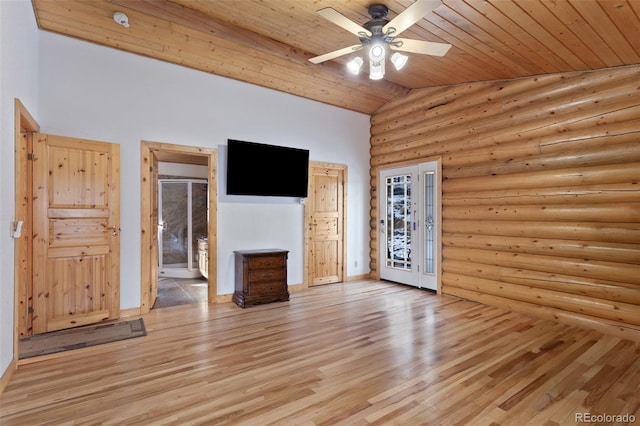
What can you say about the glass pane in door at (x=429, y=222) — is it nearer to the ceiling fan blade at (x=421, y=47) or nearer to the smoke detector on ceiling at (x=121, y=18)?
the ceiling fan blade at (x=421, y=47)

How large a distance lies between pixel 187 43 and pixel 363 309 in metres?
3.97

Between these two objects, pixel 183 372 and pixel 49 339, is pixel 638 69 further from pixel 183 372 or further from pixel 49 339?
pixel 49 339

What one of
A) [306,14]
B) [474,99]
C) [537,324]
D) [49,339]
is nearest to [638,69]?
[474,99]

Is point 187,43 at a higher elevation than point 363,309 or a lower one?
higher

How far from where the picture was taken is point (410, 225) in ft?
18.5

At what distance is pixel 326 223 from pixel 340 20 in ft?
12.1

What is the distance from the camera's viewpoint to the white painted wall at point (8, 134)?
240 cm

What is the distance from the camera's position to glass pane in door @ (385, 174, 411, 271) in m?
5.68

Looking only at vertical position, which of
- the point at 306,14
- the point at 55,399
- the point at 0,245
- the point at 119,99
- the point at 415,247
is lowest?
the point at 55,399

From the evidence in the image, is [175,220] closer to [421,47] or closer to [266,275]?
[266,275]

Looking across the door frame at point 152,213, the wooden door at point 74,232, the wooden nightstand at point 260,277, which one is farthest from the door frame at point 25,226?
the wooden nightstand at point 260,277

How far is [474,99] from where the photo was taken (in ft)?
15.3

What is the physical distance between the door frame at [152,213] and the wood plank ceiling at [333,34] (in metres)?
1.14

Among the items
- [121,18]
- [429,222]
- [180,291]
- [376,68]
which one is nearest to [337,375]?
[376,68]
